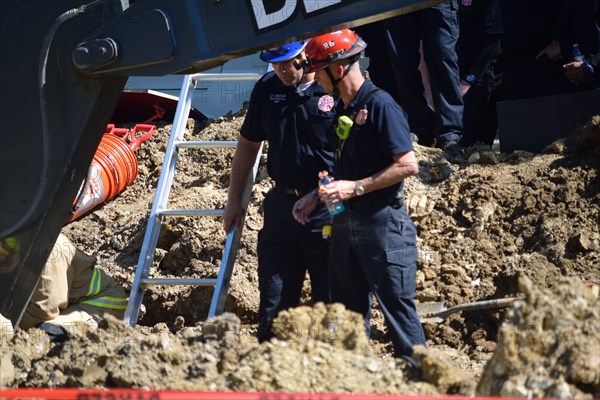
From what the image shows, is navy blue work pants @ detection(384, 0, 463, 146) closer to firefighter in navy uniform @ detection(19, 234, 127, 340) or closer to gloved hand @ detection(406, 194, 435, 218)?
gloved hand @ detection(406, 194, 435, 218)

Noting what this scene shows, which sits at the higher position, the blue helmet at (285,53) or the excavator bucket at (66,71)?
the excavator bucket at (66,71)

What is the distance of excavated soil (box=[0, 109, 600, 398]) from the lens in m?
3.78

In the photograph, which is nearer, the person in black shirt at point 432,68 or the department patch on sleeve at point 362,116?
the department patch on sleeve at point 362,116

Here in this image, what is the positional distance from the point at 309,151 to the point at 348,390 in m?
2.34

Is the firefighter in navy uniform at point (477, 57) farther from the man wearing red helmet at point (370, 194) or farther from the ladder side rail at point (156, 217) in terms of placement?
the man wearing red helmet at point (370, 194)

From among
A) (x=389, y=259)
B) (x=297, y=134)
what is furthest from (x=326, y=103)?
(x=389, y=259)

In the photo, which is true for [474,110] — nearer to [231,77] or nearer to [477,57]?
[477,57]

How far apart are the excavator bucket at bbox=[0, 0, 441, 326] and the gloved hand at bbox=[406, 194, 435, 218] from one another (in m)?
3.45

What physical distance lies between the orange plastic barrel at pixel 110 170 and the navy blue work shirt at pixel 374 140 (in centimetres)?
363

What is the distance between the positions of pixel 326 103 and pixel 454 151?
2.41m

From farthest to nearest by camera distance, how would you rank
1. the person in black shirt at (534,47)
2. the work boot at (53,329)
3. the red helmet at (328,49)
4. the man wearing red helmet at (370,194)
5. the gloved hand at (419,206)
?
the person in black shirt at (534,47) < the gloved hand at (419,206) < the work boot at (53,329) < the red helmet at (328,49) < the man wearing red helmet at (370,194)

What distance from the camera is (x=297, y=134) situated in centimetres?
593

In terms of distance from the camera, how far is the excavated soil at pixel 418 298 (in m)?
3.78

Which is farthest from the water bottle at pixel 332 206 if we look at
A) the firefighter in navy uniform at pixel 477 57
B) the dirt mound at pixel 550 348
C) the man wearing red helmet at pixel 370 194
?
the firefighter in navy uniform at pixel 477 57
